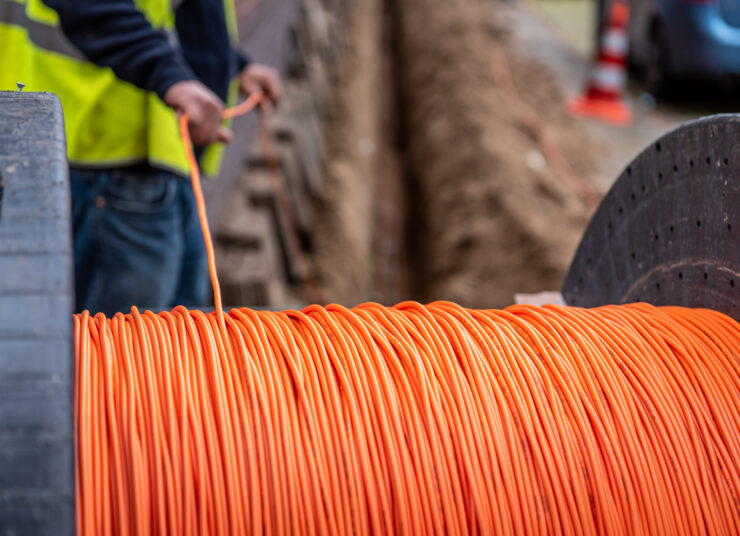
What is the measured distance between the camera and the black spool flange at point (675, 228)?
1.31 metres

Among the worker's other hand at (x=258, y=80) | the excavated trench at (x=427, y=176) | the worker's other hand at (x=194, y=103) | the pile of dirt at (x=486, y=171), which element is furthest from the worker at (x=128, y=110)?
the pile of dirt at (x=486, y=171)

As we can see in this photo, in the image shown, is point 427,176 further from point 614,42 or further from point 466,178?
point 614,42

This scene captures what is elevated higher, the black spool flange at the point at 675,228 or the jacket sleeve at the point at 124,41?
the jacket sleeve at the point at 124,41

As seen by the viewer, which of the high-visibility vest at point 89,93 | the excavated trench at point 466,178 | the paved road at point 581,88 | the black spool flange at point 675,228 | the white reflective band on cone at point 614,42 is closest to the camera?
the black spool flange at point 675,228

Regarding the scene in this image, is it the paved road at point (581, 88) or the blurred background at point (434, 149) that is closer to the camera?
the blurred background at point (434, 149)

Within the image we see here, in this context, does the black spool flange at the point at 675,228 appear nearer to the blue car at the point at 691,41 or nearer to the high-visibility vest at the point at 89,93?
the high-visibility vest at the point at 89,93

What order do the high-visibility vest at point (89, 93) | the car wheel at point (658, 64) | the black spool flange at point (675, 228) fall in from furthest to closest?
1. the car wheel at point (658, 64)
2. the high-visibility vest at point (89, 93)
3. the black spool flange at point (675, 228)

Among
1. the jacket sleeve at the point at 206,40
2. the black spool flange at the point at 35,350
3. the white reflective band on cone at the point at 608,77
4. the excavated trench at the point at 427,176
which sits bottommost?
the excavated trench at the point at 427,176

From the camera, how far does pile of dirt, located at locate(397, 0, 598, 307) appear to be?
15.7 ft

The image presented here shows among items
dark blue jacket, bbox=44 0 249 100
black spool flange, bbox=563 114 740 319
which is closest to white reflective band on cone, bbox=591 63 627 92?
black spool flange, bbox=563 114 740 319

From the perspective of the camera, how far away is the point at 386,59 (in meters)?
12.8

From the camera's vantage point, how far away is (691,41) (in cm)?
782

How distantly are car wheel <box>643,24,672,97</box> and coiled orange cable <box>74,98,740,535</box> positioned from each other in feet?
26.7

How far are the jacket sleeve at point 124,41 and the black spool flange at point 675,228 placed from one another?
3.60ft
